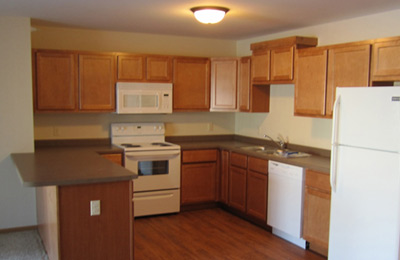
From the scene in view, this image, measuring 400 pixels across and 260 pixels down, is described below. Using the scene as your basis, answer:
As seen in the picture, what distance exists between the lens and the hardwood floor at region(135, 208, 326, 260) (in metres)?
3.88

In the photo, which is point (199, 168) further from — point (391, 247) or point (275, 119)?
point (391, 247)

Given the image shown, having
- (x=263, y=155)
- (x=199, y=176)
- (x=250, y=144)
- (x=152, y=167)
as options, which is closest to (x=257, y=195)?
(x=263, y=155)

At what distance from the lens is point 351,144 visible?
10.5ft

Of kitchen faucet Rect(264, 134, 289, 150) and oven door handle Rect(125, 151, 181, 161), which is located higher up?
kitchen faucet Rect(264, 134, 289, 150)

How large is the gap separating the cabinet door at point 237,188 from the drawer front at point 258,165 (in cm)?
18

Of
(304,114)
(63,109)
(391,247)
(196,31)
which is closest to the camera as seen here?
(391,247)

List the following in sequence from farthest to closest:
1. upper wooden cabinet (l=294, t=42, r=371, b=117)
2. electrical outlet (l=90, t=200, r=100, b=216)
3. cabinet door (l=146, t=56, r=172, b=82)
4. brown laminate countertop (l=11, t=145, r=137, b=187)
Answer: cabinet door (l=146, t=56, r=172, b=82) → upper wooden cabinet (l=294, t=42, r=371, b=117) → electrical outlet (l=90, t=200, r=100, b=216) → brown laminate countertop (l=11, t=145, r=137, b=187)

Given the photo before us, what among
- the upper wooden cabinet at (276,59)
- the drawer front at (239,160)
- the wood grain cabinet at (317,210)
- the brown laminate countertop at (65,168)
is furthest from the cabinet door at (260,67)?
the brown laminate countertop at (65,168)

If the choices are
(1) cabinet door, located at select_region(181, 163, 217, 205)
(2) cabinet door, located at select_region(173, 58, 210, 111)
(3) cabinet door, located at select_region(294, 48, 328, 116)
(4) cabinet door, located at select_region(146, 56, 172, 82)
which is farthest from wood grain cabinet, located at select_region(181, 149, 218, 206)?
(3) cabinet door, located at select_region(294, 48, 328, 116)

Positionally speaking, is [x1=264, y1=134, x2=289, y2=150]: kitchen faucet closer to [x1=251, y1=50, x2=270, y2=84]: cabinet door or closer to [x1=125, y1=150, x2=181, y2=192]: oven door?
[x1=251, y1=50, x2=270, y2=84]: cabinet door

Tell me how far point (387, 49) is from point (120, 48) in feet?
10.7

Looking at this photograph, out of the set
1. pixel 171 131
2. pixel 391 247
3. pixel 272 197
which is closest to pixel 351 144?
pixel 391 247

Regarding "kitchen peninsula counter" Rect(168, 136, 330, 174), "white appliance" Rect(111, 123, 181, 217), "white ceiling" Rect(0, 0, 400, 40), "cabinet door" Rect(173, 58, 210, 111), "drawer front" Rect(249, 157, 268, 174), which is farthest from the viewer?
"cabinet door" Rect(173, 58, 210, 111)

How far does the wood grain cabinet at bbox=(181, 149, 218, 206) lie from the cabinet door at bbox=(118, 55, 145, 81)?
116 centimetres
